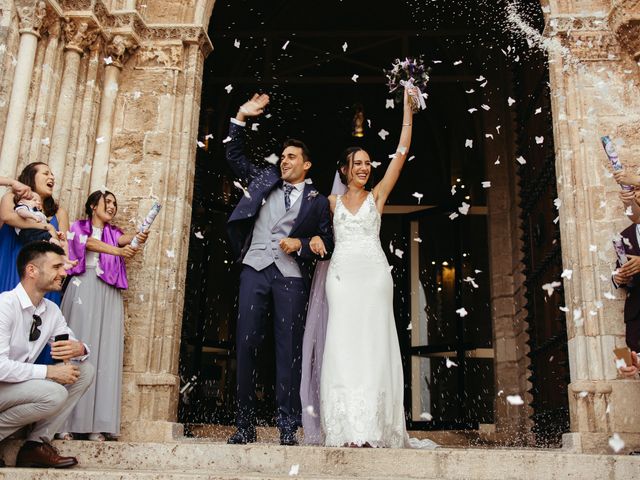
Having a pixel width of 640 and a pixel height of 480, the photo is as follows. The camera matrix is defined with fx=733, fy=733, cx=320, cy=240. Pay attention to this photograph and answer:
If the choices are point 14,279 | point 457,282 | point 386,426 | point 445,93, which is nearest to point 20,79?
point 14,279

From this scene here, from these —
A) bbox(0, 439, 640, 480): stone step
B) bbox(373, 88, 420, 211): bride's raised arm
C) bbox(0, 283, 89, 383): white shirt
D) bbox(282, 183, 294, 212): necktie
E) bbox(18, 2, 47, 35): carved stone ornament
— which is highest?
bbox(18, 2, 47, 35): carved stone ornament

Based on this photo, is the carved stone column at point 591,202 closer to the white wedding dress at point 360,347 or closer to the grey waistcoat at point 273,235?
the white wedding dress at point 360,347

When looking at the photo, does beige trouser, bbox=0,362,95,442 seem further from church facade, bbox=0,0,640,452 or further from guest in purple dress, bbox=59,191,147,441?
church facade, bbox=0,0,640,452

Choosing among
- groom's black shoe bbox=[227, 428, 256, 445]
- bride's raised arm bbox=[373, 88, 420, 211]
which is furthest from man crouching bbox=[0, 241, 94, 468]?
bride's raised arm bbox=[373, 88, 420, 211]

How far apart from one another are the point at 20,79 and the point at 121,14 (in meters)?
1.07

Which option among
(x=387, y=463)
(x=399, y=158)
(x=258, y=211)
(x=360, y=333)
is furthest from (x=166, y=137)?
(x=387, y=463)

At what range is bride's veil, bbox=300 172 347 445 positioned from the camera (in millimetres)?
4824

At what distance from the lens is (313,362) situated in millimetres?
4898

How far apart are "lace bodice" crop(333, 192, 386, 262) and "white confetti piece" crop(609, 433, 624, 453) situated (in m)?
1.84

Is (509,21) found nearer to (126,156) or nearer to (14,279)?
(126,156)

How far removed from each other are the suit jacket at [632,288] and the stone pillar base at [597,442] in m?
0.74

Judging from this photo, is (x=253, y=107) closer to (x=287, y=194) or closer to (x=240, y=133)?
(x=240, y=133)

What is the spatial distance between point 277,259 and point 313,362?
2.58 feet

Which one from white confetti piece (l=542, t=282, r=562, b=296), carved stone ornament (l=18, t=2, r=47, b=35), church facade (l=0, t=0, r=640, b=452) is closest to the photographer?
church facade (l=0, t=0, r=640, b=452)
